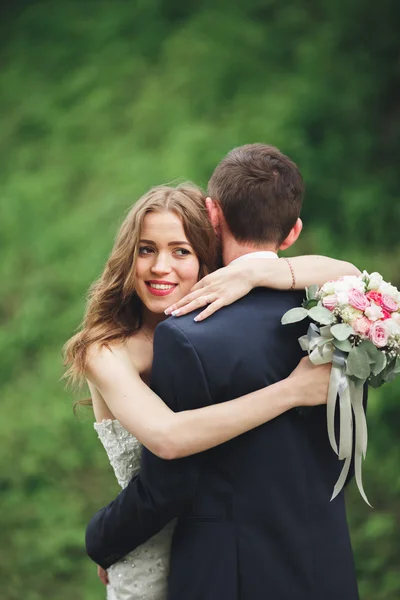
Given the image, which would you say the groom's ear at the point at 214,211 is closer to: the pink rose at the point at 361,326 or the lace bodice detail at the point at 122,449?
the pink rose at the point at 361,326

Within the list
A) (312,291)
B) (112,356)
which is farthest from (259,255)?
(112,356)

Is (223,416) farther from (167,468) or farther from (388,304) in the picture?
(388,304)

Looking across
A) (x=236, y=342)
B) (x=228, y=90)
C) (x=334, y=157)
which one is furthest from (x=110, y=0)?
(x=236, y=342)

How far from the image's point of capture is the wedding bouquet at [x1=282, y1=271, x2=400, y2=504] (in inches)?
78.9

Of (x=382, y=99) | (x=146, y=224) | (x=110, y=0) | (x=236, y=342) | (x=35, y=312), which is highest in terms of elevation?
(x=110, y=0)

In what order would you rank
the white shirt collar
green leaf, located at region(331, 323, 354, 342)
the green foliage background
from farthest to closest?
the green foliage background → the white shirt collar → green leaf, located at region(331, 323, 354, 342)

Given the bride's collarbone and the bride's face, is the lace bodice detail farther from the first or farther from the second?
the bride's face

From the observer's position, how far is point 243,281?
208 centimetres

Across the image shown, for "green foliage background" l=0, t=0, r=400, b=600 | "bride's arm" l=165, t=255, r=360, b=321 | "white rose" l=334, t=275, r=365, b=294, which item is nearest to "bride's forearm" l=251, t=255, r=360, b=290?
"bride's arm" l=165, t=255, r=360, b=321

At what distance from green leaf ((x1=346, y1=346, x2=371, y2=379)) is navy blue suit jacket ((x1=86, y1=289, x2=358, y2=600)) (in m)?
0.14

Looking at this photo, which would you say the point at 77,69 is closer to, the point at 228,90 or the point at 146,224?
the point at 228,90

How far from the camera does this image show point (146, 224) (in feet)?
8.27

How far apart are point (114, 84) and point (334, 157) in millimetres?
1857

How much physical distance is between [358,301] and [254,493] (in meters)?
0.49
